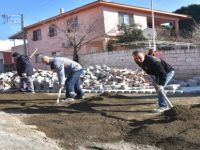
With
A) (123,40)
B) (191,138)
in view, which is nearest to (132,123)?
(191,138)

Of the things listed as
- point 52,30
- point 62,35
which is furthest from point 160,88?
point 52,30

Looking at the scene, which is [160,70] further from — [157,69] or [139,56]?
[139,56]

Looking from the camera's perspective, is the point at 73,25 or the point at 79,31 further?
the point at 73,25

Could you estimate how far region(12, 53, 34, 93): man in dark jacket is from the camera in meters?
14.4

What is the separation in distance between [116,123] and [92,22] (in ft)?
76.9

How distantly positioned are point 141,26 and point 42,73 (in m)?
14.1

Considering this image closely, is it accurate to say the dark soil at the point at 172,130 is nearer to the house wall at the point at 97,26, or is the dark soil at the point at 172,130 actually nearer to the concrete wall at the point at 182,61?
the concrete wall at the point at 182,61

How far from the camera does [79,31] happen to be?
1265 inches

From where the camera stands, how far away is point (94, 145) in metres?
6.78

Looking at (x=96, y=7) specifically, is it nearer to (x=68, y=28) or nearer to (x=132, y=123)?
(x=68, y=28)

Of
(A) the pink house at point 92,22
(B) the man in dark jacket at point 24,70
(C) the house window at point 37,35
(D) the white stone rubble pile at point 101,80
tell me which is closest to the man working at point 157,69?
(D) the white stone rubble pile at point 101,80

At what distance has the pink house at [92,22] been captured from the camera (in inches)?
1194

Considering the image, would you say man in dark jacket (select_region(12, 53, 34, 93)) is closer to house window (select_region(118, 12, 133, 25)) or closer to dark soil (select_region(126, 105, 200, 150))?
dark soil (select_region(126, 105, 200, 150))

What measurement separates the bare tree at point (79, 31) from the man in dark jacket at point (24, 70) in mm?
14570
